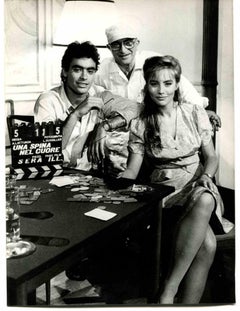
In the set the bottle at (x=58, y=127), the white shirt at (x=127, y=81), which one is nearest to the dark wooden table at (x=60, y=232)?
the bottle at (x=58, y=127)

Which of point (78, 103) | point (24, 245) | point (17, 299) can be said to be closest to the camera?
point (17, 299)

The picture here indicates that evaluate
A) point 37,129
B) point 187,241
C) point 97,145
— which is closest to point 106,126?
point 97,145

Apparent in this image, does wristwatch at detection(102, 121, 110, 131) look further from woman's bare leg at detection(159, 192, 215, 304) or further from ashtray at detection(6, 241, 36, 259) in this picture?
ashtray at detection(6, 241, 36, 259)

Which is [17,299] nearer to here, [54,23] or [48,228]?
[48,228]

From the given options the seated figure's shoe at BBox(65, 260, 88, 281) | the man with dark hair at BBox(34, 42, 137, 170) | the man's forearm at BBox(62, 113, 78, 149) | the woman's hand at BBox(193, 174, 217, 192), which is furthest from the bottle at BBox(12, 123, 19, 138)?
the woman's hand at BBox(193, 174, 217, 192)

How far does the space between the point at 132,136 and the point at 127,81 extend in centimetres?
27

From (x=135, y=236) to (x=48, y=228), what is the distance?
0.51 meters

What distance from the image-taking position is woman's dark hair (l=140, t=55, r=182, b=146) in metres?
2.04

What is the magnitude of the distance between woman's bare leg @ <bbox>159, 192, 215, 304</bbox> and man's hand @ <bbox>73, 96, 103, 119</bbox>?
0.69 m

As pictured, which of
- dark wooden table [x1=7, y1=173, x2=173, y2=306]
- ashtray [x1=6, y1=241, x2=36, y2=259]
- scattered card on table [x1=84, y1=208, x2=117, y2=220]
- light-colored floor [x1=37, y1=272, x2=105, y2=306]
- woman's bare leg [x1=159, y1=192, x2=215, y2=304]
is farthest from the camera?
woman's bare leg [x1=159, y1=192, x2=215, y2=304]

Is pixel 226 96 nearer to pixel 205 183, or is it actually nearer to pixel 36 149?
pixel 205 183

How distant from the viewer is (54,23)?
199 centimetres

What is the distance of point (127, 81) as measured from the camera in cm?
206
